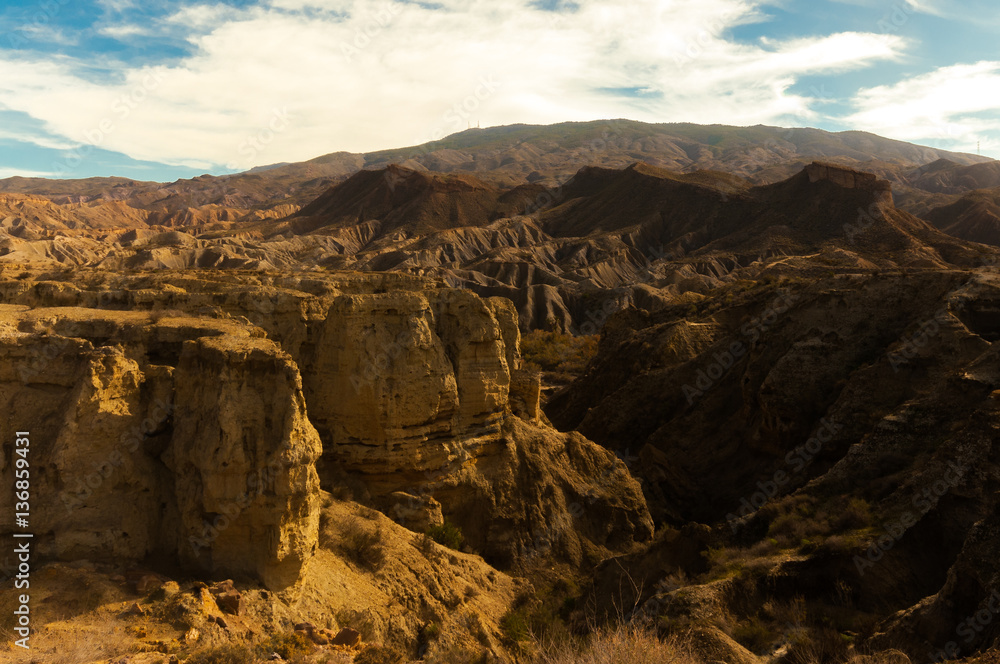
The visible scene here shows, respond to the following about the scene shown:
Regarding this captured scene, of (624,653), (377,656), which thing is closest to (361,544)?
(377,656)

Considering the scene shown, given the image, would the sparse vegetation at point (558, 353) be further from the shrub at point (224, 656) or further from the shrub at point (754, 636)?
the shrub at point (224, 656)

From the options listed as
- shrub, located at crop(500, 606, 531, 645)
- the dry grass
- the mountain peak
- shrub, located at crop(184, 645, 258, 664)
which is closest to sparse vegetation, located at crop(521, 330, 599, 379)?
shrub, located at crop(500, 606, 531, 645)

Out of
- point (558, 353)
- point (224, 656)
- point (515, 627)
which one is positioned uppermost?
point (224, 656)

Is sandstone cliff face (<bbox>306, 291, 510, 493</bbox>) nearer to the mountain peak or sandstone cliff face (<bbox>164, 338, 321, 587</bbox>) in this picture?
sandstone cliff face (<bbox>164, 338, 321, 587</bbox>)

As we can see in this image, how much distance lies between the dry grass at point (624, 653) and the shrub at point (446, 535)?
16.9 ft

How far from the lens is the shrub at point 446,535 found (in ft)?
51.3

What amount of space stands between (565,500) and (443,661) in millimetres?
8108

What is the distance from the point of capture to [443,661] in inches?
420

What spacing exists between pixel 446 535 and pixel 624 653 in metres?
7.01

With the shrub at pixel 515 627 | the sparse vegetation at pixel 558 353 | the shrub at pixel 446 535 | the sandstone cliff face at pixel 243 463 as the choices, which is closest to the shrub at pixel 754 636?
the shrub at pixel 515 627

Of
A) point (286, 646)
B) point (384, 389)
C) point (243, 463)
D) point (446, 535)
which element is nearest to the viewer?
point (286, 646)

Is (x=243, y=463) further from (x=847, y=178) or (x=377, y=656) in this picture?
(x=847, y=178)

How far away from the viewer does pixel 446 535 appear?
52.0ft

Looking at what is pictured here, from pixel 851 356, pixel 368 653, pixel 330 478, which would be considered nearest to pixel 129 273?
pixel 330 478
